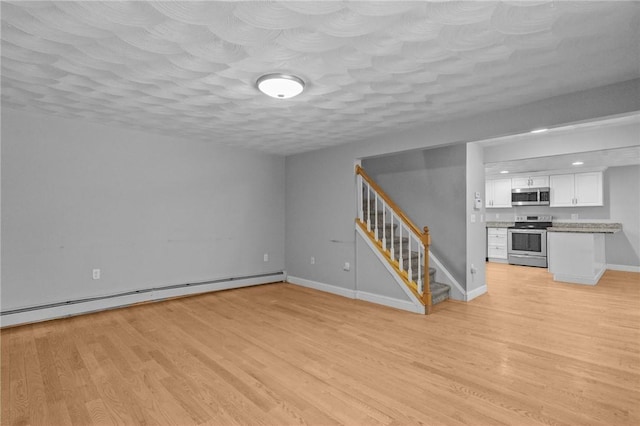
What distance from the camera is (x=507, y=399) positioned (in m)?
2.08

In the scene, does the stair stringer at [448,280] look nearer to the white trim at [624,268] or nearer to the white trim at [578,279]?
the white trim at [578,279]

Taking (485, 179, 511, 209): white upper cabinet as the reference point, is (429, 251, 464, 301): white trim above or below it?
below

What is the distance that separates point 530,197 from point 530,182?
40 centimetres

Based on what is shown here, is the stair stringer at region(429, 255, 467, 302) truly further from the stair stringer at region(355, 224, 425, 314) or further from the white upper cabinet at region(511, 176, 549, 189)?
the white upper cabinet at region(511, 176, 549, 189)

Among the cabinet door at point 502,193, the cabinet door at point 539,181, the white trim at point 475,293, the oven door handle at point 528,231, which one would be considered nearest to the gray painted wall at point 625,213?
the cabinet door at point 539,181

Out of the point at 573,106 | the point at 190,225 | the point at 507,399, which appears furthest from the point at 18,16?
the point at 573,106

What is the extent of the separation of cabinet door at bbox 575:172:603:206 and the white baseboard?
766 cm

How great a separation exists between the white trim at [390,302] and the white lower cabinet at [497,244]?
5.29m

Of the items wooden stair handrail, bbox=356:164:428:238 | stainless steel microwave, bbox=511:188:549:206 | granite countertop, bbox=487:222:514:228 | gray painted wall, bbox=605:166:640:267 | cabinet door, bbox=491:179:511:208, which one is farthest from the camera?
cabinet door, bbox=491:179:511:208

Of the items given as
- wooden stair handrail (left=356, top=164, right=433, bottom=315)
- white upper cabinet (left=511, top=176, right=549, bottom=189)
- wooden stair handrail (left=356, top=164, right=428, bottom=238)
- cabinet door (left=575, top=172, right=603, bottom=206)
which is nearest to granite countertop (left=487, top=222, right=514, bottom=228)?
white upper cabinet (left=511, top=176, right=549, bottom=189)

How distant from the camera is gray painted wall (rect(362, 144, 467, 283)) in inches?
183

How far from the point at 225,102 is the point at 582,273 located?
262 inches

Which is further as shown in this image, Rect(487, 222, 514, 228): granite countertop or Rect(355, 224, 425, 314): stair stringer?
Rect(487, 222, 514, 228): granite countertop

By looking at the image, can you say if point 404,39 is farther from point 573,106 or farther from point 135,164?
point 135,164
